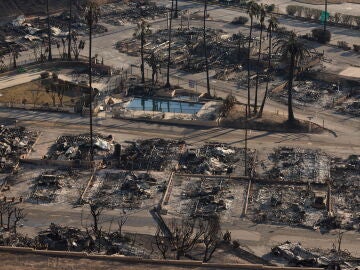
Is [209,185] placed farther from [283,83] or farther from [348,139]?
[283,83]

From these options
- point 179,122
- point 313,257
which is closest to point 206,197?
point 313,257

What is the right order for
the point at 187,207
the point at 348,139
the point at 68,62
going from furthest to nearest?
1. the point at 68,62
2. the point at 348,139
3. the point at 187,207

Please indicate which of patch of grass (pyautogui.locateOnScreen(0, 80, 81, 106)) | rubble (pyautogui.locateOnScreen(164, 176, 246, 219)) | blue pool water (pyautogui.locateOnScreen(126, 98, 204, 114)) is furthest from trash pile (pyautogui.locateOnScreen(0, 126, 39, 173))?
rubble (pyautogui.locateOnScreen(164, 176, 246, 219))

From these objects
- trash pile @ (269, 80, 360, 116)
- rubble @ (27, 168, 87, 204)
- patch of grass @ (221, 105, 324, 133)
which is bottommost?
rubble @ (27, 168, 87, 204)

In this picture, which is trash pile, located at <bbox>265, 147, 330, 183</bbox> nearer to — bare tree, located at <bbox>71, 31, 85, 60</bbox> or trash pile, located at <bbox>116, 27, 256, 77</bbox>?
trash pile, located at <bbox>116, 27, 256, 77</bbox>

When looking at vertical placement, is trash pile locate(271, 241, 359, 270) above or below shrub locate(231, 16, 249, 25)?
below

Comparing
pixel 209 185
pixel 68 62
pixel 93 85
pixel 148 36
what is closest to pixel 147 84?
pixel 93 85

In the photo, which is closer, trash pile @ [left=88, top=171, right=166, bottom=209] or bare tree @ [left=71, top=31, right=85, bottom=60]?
trash pile @ [left=88, top=171, right=166, bottom=209]
